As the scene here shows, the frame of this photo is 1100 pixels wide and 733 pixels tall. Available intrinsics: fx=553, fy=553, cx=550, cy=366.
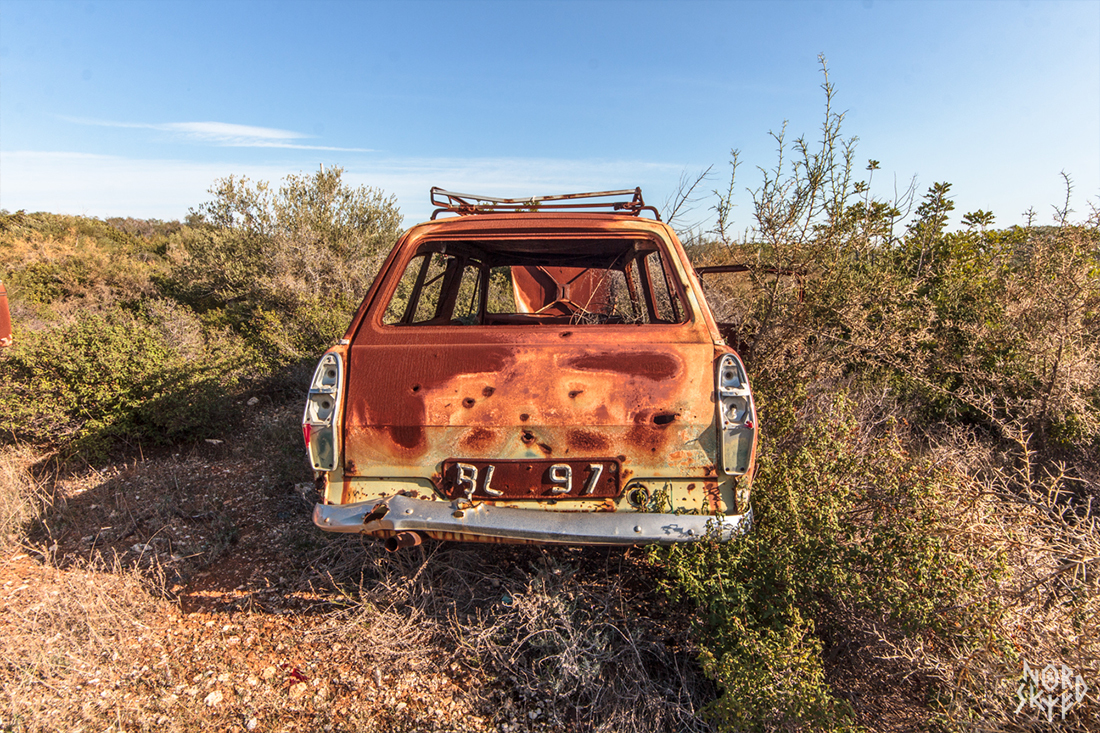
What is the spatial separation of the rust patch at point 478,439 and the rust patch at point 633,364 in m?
0.46

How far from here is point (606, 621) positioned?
8.18ft

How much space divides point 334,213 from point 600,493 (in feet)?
32.5

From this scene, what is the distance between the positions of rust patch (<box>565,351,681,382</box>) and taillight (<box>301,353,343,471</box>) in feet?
3.43

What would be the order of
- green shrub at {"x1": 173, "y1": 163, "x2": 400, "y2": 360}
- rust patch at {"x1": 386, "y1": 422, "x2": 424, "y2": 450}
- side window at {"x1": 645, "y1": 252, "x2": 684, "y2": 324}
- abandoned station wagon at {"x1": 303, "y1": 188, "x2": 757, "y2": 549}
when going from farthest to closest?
green shrub at {"x1": 173, "y1": 163, "x2": 400, "y2": 360} → side window at {"x1": 645, "y1": 252, "x2": 684, "y2": 324} → rust patch at {"x1": 386, "y1": 422, "x2": 424, "y2": 450} → abandoned station wagon at {"x1": 303, "y1": 188, "x2": 757, "y2": 549}

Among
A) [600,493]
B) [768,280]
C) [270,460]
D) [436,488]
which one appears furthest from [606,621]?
[270,460]

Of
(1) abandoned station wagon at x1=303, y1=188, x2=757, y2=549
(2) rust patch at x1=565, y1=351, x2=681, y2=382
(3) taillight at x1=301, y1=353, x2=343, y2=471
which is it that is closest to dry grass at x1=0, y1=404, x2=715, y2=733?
(1) abandoned station wagon at x1=303, y1=188, x2=757, y2=549

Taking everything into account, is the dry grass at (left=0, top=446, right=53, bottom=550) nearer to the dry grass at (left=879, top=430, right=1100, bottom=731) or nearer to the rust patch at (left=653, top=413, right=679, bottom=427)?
the rust patch at (left=653, top=413, right=679, bottom=427)

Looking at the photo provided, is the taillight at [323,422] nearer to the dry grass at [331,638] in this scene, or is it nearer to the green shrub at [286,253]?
the dry grass at [331,638]

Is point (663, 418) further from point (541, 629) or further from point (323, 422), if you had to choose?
point (323, 422)

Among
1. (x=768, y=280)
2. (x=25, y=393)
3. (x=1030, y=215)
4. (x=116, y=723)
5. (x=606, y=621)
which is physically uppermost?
(x=1030, y=215)

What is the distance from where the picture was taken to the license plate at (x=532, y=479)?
2379mm

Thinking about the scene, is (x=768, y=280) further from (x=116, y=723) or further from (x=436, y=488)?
(x=116, y=723)

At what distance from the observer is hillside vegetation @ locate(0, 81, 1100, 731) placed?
2.01 m

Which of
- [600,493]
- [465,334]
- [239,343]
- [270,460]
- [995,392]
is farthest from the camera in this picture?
[239,343]
